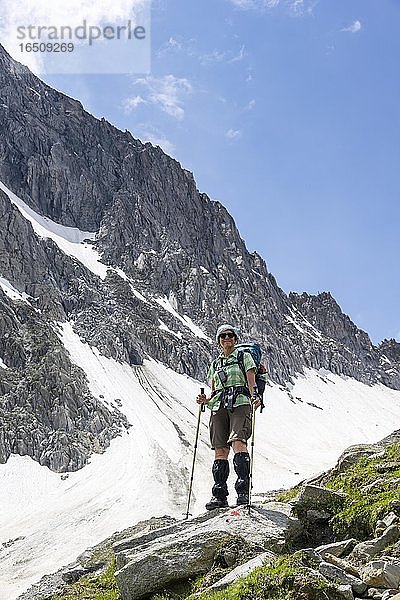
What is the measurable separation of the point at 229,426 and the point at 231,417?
382mm

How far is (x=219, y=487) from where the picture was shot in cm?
1096

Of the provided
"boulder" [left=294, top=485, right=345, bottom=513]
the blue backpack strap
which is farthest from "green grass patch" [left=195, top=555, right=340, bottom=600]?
the blue backpack strap

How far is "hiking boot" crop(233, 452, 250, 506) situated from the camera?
33.8ft

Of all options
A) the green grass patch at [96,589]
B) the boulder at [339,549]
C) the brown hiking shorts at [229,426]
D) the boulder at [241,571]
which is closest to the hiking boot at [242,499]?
the brown hiking shorts at [229,426]

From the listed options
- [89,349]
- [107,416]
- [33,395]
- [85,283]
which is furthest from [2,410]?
[85,283]

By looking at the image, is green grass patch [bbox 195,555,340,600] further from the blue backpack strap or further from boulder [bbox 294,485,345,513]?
the blue backpack strap

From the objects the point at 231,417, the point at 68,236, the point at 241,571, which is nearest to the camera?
the point at 241,571

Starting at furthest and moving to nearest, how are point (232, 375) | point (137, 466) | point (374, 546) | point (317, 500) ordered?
point (137, 466)
point (232, 375)
point (317, 500)
point (374, 546)

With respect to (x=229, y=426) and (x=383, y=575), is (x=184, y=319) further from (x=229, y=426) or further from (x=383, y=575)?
(x=383, y=575)

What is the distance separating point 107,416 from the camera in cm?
8225

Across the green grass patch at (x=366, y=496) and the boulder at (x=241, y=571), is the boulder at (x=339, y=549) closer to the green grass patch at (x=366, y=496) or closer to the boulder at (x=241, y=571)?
the green grass patch at (x=366, y=496)

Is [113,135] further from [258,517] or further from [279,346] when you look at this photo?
[258,517]

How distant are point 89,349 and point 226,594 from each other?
96707 millimetres

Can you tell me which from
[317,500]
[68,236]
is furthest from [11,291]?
[317,500]
